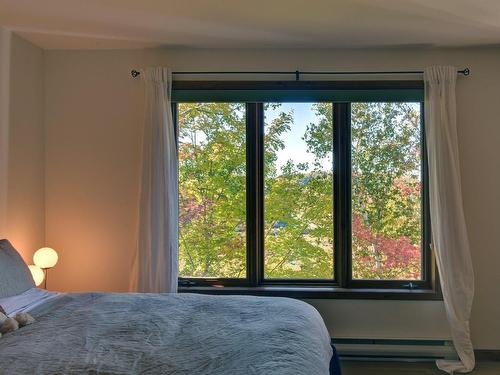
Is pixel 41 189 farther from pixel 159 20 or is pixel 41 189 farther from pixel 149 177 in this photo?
pixel 159 20

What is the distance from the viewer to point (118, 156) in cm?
285

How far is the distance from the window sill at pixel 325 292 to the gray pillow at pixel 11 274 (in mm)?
1078

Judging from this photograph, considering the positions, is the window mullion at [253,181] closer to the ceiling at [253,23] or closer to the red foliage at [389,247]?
the ceiling at [253,23]

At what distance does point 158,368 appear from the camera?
4.32 feet

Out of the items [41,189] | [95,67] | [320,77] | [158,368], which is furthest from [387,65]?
[41,189]

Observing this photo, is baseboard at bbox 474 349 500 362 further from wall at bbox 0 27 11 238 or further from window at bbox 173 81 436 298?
wall at bbox 0 27 11 238

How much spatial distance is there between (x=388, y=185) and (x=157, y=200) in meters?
1.72

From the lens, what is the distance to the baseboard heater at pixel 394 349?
2711mm

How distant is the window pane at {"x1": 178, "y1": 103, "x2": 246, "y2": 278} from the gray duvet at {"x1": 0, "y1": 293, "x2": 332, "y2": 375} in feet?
2.67

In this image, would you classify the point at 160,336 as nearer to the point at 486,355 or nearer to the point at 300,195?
the point at 300,195

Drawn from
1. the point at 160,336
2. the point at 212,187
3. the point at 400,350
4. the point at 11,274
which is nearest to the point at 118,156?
the point at 212,187

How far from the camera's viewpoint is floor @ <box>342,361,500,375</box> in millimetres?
2572

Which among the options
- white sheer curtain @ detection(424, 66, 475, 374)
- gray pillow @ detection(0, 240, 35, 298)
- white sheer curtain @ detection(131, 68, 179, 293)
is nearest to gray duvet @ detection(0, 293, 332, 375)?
gray pillow @ detection(0, 240, 35, 298)

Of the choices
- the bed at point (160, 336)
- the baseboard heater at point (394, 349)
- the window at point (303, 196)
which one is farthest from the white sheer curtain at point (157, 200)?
the baseboard heater at point (394, 349)
